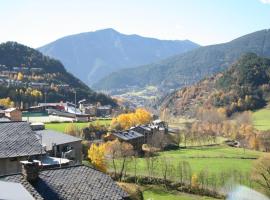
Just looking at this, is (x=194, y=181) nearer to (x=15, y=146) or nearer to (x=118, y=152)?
(x=118, y=152)

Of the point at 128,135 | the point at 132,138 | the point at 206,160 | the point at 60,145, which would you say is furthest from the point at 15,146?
the point at 128,135

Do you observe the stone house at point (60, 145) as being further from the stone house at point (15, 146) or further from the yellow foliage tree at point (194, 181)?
the yellow foliage tree at point (194, 181)

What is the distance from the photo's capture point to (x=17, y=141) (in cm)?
3475

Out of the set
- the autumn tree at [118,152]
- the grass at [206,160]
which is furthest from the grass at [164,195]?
the autumn tree at [118,152]

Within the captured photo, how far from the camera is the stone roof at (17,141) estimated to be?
110ft

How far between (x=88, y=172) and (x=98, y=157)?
38.0m

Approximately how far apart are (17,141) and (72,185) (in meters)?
8.76

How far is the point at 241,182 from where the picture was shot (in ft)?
255

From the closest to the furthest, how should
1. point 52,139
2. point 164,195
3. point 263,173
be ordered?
1. point 52,139
2. point 164,195
3. point 263,173

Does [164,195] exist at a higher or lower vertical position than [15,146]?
lower

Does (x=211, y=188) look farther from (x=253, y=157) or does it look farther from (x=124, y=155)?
(x=253, y=157)

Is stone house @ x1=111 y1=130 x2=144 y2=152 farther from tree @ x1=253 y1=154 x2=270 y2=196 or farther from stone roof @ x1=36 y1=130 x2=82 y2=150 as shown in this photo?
stone roof @ x1=36 y1=130 x2=82 y2=150

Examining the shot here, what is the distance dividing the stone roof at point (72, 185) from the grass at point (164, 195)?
36.3 metres

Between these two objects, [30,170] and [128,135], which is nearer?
[30,170]
